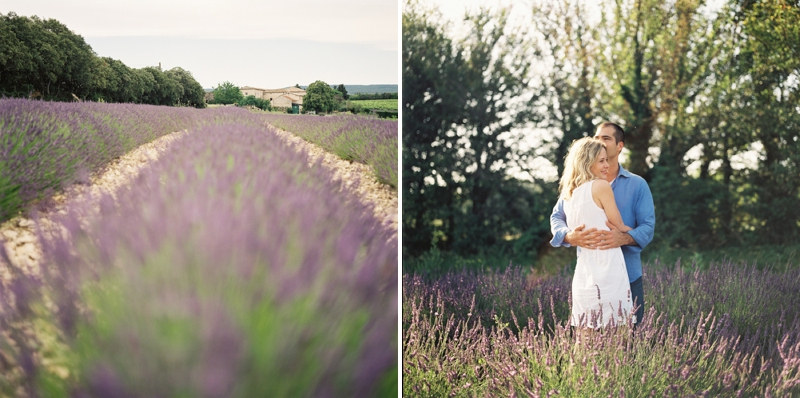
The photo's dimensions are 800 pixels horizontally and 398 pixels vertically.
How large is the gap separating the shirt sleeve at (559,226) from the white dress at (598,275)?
7cm

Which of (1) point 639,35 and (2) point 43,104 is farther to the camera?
(1) point 639,35

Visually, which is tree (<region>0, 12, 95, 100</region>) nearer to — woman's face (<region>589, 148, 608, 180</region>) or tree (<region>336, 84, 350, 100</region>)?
tree (<region>336, 84, 350, 100</region>)

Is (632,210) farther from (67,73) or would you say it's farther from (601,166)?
(67,73)

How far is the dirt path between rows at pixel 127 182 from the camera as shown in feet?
5.29

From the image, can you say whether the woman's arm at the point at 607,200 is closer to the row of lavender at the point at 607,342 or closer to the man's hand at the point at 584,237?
the man's hand at the point at 584,237

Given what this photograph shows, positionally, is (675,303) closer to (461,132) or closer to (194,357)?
(461,132)

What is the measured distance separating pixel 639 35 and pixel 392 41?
2.57m

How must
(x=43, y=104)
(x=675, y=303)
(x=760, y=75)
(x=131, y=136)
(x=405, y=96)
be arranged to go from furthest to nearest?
(x=760, y=75) → (x=405, y=96) → (x=675, y=303) → (x=131, y=136) → (x=43, y=104)

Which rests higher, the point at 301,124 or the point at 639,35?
the point at 639,35

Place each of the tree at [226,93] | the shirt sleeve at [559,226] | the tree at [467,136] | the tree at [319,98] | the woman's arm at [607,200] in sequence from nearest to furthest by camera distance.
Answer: the tree at [226,93]
the tree at [319,98]
the woman's arm at [607,200]
the shirt sleeve at [559,226]
the tree at [467,136]

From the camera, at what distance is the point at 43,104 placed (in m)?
1.71

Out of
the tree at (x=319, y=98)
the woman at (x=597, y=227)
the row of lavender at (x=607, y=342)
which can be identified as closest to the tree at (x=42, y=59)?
the tree at (x=319, y=98)

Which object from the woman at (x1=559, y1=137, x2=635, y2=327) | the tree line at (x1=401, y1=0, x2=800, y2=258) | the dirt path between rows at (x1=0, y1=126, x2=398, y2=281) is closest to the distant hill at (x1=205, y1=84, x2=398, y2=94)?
the dirt path between rows at (x1=0, y1=126, x2=398, y2=281)

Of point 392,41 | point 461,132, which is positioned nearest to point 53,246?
point 392,41
